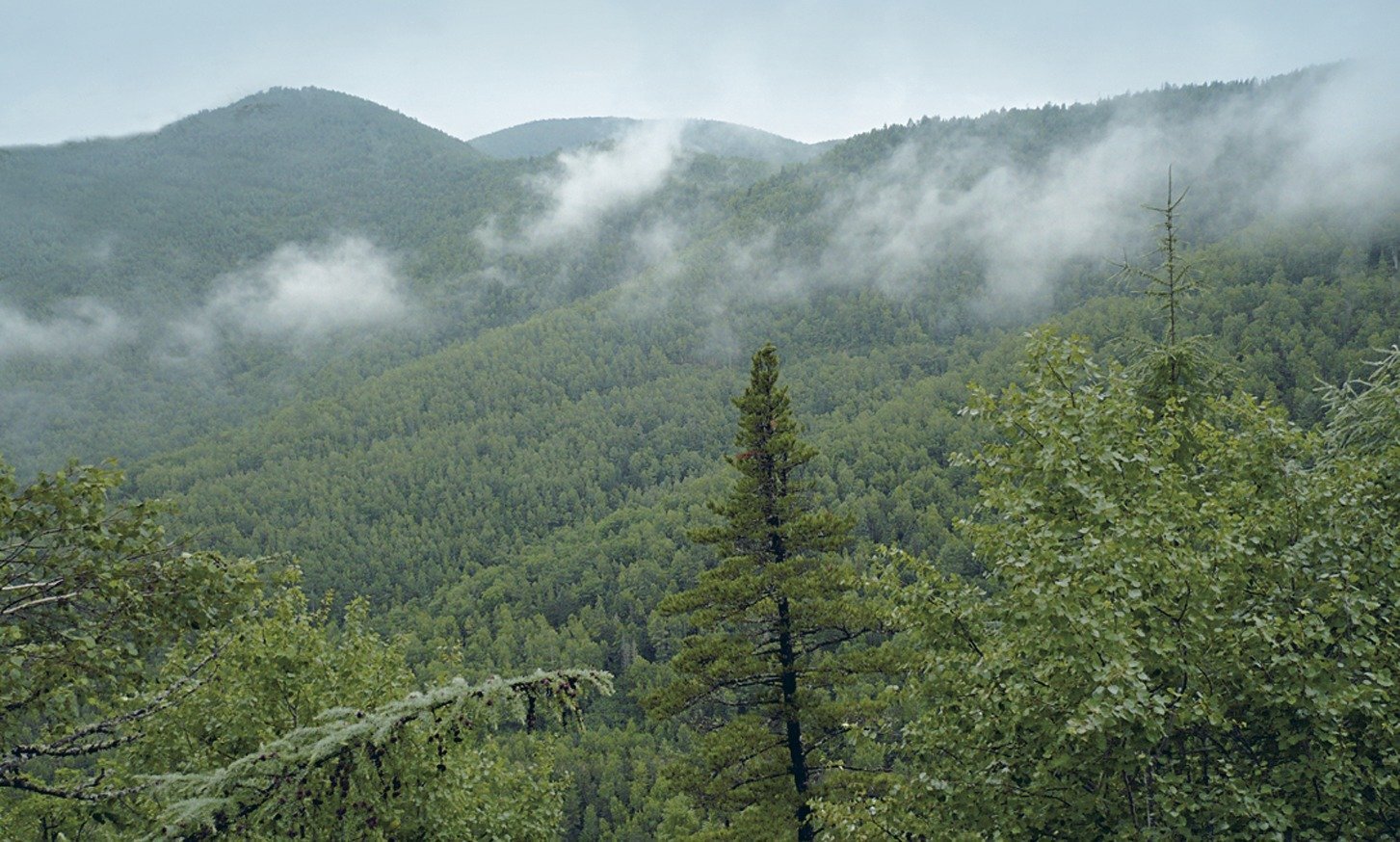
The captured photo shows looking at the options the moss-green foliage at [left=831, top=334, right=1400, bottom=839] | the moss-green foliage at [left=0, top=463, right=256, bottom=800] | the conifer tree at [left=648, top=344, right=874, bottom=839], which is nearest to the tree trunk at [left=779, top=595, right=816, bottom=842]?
the conifer tree at [left=648, top=344, right=874, bottom=839]

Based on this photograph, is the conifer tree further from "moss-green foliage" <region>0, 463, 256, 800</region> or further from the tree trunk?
"moss-green foliage" <region>0, 463, 256, 800</region>

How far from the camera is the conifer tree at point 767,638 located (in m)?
15.7

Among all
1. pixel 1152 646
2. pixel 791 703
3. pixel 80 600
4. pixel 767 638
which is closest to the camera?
pixel 80 600

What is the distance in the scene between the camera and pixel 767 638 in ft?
55.3

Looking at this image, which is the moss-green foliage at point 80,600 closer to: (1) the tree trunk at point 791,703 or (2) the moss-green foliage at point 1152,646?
(2) the moss-green foliage at point 1152,646

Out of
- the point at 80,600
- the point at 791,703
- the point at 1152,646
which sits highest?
the point at 80,600

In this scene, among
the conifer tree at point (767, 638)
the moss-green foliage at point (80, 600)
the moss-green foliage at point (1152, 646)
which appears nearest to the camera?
the moss-green foliage at point (80, 600)

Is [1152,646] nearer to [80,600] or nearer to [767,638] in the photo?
[80,600]

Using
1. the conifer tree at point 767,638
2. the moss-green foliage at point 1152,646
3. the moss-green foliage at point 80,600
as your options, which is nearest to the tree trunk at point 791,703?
the conifer tree at point 767,638

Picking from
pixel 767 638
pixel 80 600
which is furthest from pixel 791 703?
pixel 80 600

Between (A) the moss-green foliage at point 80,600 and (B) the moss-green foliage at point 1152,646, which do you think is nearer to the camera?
(A) the moss-green foliage at point 80,600

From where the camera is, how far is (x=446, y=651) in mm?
16969

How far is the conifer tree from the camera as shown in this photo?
1574 cm

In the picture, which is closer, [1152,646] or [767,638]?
[1152,646]
